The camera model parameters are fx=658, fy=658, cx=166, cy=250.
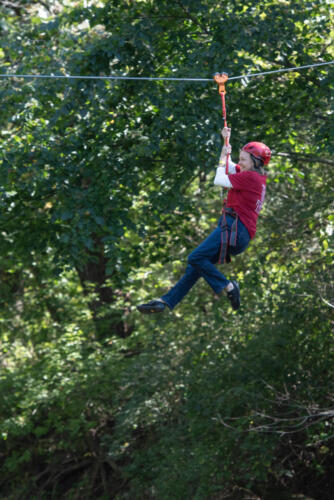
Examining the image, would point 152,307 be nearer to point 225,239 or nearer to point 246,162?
point 225,239

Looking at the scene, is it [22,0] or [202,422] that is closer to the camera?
[202,422]

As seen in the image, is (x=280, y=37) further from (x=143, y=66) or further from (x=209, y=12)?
(x=143, y=66)

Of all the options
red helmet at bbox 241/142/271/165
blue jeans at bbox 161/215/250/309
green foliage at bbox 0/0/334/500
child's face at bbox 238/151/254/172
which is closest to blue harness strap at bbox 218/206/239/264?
blue jeans at bbox 161/215/250/309

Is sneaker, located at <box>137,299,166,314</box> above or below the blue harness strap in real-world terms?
below

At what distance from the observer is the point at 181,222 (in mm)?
9164

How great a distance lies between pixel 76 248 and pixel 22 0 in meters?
5.78

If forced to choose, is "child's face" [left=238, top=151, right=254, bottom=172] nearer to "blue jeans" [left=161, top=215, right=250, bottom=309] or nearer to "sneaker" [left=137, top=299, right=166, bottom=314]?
"blue jeans" [left=161, top=215, right=250, bottom=309]

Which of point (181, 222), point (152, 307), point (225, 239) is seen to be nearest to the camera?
point (225, 239)

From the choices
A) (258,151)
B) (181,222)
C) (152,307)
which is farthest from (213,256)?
(181,222)

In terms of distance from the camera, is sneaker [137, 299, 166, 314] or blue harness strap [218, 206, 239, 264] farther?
sneaker [137, 299, 166, 314]

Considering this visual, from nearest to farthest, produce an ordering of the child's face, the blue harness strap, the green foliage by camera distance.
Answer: the blue harness strap → the child's face → the green foliage

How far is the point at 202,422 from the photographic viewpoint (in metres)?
7.97

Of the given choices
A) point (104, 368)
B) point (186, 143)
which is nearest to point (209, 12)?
point (186, 143)

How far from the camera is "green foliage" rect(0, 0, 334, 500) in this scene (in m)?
6.94
